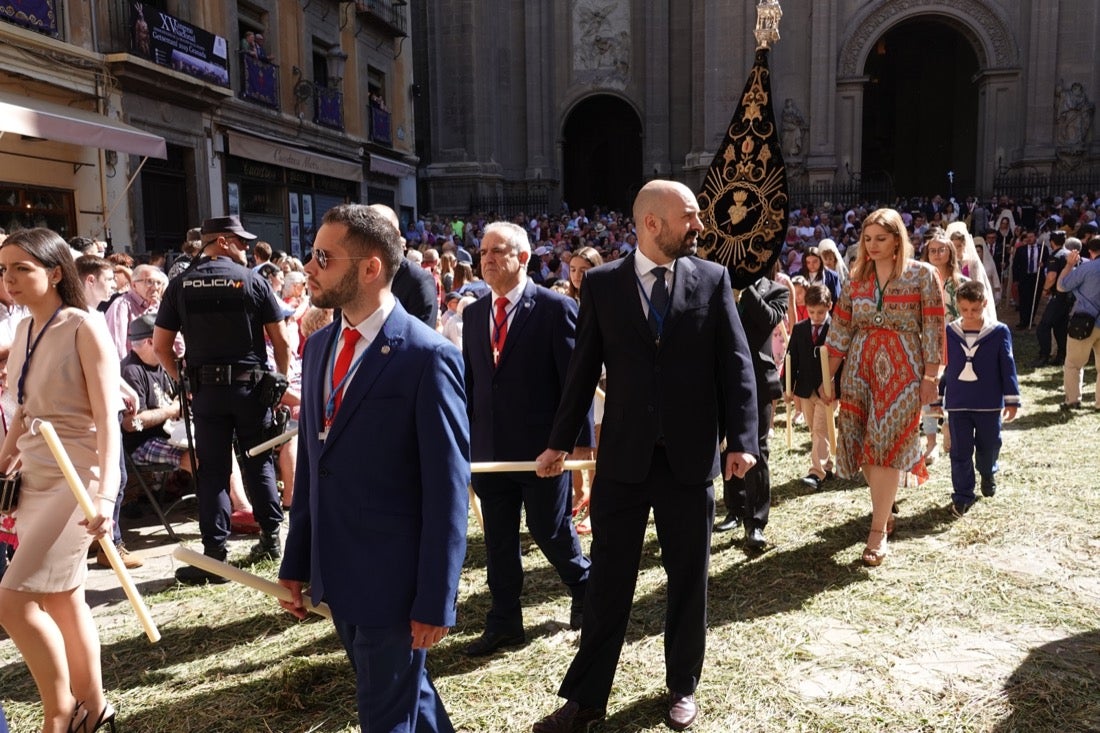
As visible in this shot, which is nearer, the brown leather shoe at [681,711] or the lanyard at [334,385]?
the lanyard at [334,385]

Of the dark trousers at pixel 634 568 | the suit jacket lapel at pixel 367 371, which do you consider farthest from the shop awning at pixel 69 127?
the dark trousers at pixel 634 568

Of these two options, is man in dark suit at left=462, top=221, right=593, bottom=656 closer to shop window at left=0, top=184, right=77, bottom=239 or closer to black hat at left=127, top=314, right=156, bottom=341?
black hat at left=127, top=314, right=156, bottom=341

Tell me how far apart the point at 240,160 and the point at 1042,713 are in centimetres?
1916

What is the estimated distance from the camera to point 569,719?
3314 mm

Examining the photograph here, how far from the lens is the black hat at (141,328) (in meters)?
6.56

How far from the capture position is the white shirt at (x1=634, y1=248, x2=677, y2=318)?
11.1ft

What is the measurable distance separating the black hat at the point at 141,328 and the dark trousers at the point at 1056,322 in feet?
37.4

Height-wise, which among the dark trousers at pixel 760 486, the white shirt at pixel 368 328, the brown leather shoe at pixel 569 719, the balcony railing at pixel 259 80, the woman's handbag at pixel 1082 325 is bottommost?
the brown leather shoe at pixel 569 719

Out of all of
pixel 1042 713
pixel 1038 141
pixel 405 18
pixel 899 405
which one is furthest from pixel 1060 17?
pixel 1042 713

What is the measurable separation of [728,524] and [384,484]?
3.87 meters

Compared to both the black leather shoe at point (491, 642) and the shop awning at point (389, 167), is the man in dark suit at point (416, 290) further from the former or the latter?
the shop awning at point (389, 167)

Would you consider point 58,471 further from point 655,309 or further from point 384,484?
point 655,309

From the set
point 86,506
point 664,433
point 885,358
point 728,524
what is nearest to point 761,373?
point 885,358

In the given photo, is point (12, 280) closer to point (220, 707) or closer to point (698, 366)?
point (220, 707)
